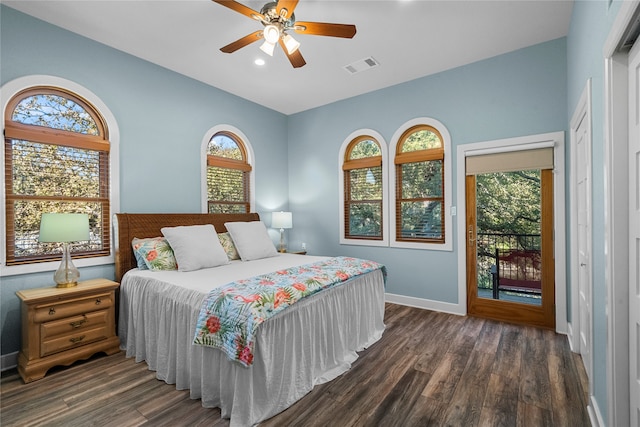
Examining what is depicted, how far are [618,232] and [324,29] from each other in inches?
89.8

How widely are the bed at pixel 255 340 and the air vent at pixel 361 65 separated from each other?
238cm

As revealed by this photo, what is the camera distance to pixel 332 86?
13.9ft

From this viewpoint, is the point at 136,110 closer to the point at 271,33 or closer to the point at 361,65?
the point at 271,33

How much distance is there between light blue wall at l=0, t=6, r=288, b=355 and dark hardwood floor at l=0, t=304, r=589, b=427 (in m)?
0.86

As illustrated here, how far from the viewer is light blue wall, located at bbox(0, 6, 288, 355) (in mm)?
2582

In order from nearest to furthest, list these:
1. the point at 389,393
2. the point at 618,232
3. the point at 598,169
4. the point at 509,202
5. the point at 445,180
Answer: the point at 618,232
the point at 598,169
the point at 389,393
the point at 509,202
the point at 445,180

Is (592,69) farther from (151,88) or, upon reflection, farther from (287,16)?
(151,88)

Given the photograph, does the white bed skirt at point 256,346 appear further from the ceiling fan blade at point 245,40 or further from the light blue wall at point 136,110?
the ceiling fan blade at point 245,40

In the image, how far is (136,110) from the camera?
3.37 meters

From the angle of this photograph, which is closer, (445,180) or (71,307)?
(71,307)

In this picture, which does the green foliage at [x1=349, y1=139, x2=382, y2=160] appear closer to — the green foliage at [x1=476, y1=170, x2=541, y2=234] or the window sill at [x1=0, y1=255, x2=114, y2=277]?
the green foliage at [x1=476, y1=170, x2=541, y2=234]

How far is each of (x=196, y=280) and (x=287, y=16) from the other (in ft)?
7.25

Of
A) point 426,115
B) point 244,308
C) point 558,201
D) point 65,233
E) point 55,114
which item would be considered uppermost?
point 426,115

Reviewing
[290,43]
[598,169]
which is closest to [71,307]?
[290,43]
